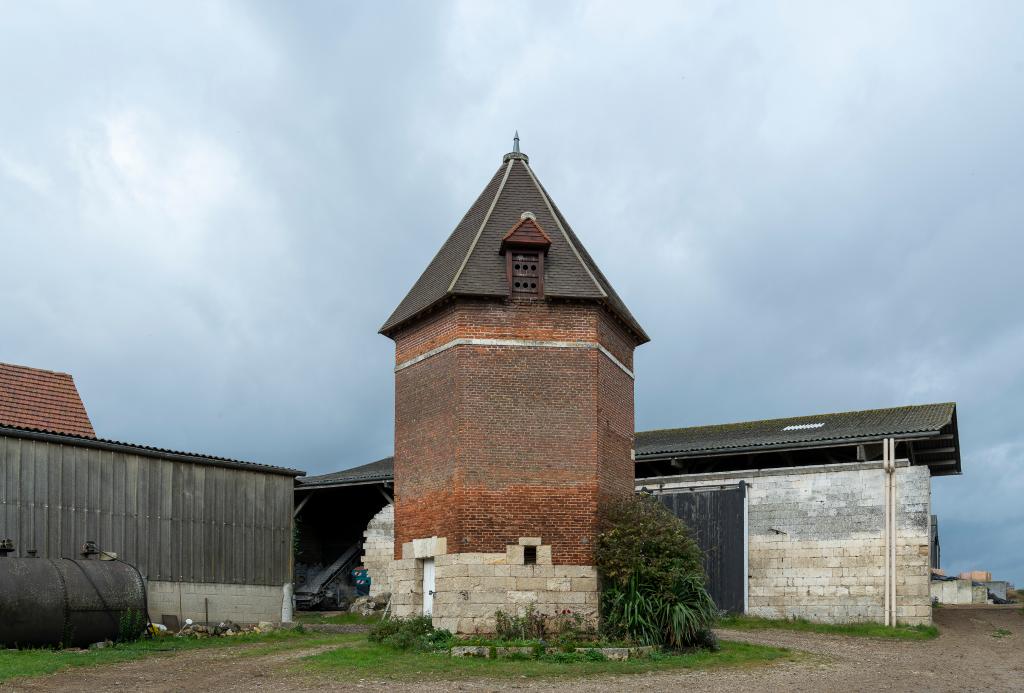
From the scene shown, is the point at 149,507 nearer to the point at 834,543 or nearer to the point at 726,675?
the point at 726,675

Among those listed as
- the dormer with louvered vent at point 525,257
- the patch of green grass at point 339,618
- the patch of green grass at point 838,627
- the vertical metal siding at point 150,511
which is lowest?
the patch of green grass at point 339,618

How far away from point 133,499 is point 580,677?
457 inches

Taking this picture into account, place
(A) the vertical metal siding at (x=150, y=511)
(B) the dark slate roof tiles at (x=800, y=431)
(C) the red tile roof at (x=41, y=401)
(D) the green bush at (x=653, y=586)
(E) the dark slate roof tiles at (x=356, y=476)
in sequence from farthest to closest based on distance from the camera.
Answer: (E) the dark slate roof tiles at (x=356, y=476) < (B) the dark slate roof tiles at (x=800, y=431) < (C) the red tile roof at (x=41, y=401) < (A) the vertical metal siding at (x=150, y=511) < (D) the green bush at (x=653, y=586)

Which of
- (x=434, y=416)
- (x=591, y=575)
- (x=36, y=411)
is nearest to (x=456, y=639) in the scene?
(x=591, y=575)

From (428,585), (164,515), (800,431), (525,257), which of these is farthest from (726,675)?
(800,431)

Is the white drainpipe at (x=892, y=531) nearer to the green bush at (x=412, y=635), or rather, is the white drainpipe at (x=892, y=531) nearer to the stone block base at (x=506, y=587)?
the stone block base at (x=506, y=587)

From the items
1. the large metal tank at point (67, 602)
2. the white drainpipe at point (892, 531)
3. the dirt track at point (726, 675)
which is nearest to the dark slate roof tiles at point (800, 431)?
the white drainpipe at point (892, 531)

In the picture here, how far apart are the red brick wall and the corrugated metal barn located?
18.2ft

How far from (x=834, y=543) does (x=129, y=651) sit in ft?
51.0

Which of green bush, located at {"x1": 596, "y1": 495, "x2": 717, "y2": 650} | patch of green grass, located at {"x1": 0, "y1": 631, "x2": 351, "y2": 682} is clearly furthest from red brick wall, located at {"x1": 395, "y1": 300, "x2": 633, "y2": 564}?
A: patch of green grass, located at {"x1": 0, "y1": 631, "x2": 351, "y2": 682}

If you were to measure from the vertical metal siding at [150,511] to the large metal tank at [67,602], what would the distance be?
5.67 feet

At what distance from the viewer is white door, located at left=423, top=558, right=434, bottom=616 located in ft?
66.6

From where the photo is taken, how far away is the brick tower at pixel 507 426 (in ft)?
63.7

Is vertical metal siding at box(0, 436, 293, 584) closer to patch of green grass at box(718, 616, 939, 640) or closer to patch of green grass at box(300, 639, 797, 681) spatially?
patch of green grass at box(300, 639, 797, 681)
